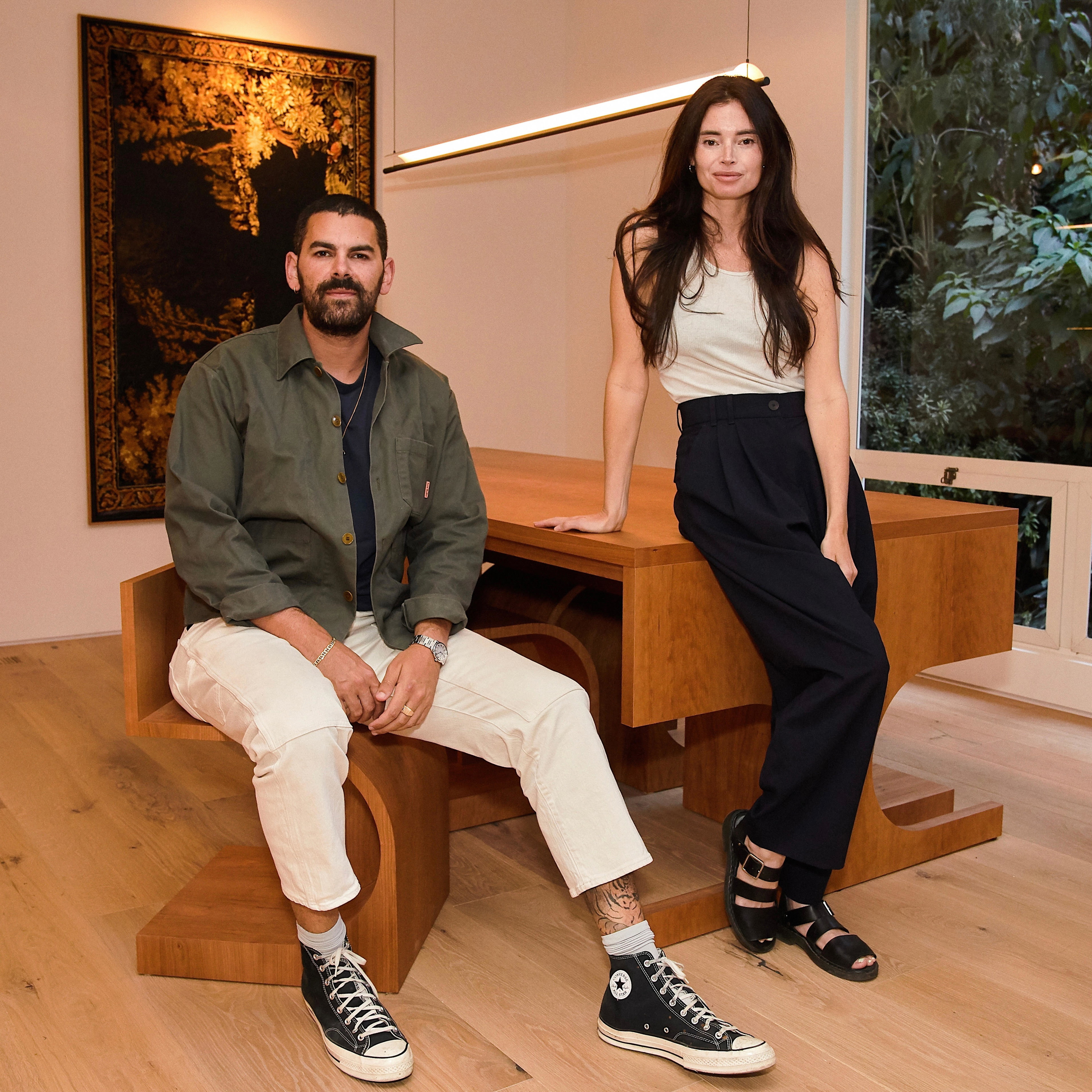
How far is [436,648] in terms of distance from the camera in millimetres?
2012

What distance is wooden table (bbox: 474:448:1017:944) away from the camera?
2.02 meters

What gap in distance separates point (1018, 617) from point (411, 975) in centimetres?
255

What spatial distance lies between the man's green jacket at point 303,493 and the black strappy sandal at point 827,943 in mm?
799

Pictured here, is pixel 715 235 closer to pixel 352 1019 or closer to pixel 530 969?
pixel 530 969

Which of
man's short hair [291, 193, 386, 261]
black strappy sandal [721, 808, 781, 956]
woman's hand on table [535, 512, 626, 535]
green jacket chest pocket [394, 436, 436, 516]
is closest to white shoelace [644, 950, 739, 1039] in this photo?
black strappy sandal [721, 808, 781, 956]

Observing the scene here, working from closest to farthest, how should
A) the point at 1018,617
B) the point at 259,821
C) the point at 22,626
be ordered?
the point at 259,821
the point at 1018,617
the point at 22,626

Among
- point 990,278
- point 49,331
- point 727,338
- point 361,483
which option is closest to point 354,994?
point 361,483

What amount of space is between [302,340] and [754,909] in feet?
4.18

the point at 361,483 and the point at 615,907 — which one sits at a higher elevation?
the point at 361,483

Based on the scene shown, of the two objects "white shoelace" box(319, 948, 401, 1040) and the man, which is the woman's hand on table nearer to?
the man

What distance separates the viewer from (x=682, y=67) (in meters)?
4.73

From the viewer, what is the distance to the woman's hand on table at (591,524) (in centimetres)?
215

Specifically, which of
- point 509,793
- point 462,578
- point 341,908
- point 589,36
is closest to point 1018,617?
point 509,793

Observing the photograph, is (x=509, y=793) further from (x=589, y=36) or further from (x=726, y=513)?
(x=589, y=36)
